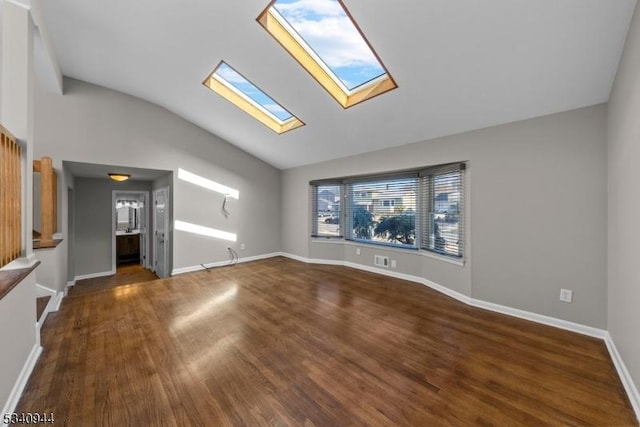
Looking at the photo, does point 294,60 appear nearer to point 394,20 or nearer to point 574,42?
point 394,20

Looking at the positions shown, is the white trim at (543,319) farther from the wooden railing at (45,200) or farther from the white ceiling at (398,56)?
the wooden railing at (45,200)

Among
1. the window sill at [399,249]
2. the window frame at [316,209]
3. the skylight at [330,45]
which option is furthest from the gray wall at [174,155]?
the skylight at [330,45]

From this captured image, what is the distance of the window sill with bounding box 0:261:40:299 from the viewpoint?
1438 mm

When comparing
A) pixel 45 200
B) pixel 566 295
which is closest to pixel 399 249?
pixel 566 295

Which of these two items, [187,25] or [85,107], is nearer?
[187,25]

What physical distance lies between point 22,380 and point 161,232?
154 inches

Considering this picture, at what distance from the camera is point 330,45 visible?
2725 millimetres

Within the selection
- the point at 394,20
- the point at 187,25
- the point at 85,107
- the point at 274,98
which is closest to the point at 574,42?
the point at 394,20

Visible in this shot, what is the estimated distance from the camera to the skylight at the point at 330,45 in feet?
7.83

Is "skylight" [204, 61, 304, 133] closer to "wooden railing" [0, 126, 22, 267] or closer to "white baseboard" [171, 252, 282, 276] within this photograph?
"wooden railing" [0, 126, 22, 267]

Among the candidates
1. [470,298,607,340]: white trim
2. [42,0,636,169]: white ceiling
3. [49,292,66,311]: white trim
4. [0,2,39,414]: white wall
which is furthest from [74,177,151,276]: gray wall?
[470,298,607,340]: white trim

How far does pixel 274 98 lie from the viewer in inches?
142

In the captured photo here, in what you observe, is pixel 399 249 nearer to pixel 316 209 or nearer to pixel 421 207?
pixel 421 207

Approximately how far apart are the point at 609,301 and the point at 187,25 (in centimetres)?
500
